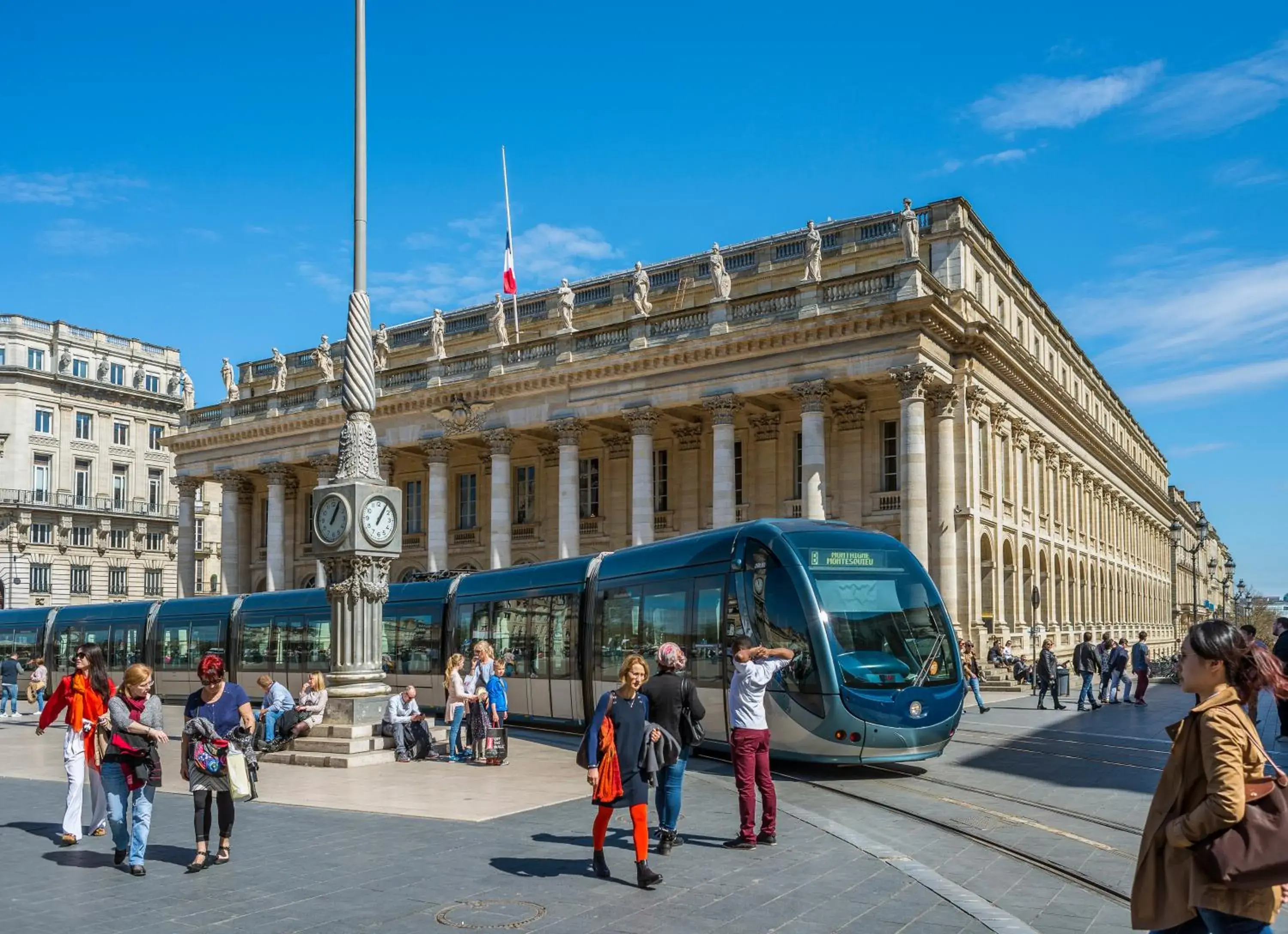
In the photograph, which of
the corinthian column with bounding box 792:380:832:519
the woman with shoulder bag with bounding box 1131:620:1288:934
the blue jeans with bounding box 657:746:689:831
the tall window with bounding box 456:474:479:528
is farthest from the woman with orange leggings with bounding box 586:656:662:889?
the tall window with bounding box 456:474:479:528

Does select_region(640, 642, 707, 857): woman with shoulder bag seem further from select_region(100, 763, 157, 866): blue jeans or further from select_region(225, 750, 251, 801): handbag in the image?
select_region(100, 763, 157, 866): blue jeans

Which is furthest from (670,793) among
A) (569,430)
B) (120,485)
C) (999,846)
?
(120,485)

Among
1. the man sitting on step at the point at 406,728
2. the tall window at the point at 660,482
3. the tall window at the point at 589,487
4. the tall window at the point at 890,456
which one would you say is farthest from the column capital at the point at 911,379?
the man sitting on step at the point at 406,728

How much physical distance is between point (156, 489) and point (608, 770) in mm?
79618

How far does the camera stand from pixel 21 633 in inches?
1433

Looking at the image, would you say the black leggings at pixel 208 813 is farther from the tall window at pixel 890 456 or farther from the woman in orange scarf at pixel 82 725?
the tall window at pixel 890 456

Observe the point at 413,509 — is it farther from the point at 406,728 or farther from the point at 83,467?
the point at 406,728

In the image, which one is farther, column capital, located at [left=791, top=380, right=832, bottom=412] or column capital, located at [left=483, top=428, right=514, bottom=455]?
column capital, located at [left=483, top=428, right=514, bottom=455]

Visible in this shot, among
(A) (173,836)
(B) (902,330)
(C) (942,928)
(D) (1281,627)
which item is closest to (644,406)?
(B) (902,330)

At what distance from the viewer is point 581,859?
9.38 m

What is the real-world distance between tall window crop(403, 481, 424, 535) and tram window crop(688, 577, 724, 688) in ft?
128

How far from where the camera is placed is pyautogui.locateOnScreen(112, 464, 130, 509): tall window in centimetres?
7781

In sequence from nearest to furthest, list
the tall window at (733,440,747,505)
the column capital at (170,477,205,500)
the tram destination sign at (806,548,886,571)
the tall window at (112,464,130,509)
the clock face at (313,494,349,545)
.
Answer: the tram destination sign at (806,548,886,571)
the clock face at (313,494,349,545)
the tall window at (733,440,747,505)
the column capital at (170,477,205,500)
the tall window at (112,464,130,509)

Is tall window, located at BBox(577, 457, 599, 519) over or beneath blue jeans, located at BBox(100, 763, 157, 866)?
over
